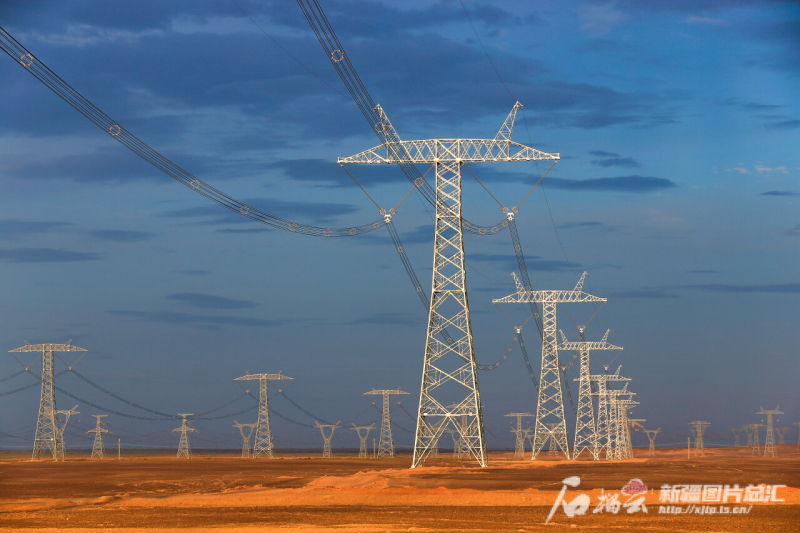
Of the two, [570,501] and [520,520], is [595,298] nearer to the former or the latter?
[570,501]

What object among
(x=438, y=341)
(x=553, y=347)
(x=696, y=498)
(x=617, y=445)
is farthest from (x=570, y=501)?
(x=617, y=445)

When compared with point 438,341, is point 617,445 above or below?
below

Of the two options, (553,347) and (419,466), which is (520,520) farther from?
(553,347)

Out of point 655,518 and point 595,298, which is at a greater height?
point 595,298

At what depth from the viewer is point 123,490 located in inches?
1937

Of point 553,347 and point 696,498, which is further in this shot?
point 553,347

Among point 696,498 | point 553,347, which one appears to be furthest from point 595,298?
point 696,498

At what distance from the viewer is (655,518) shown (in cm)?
3047

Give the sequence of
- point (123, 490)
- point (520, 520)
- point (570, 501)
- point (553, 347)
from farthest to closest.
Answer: point (553, 347)
point (123, 490)
point (570, 501)
point (520, 520)

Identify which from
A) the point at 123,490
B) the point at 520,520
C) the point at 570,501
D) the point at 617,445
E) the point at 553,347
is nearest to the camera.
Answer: the point at 520,520

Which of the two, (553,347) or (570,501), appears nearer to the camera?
(570,501)

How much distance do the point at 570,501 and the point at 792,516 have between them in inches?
356

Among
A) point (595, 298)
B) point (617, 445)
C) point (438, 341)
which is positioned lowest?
point (617, 445)

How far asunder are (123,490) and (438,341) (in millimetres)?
20612
